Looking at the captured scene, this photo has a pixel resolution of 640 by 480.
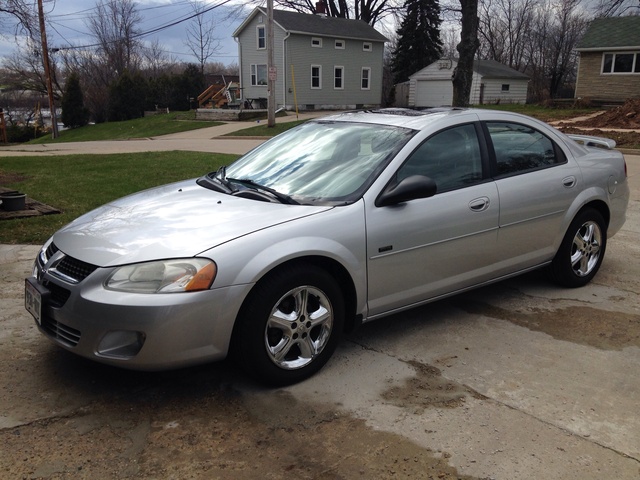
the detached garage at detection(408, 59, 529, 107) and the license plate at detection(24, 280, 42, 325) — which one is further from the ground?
the detached garage at detection(408, 59, 529, 107)

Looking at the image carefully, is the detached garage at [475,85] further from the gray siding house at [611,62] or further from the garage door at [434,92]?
the gray siding house at [611,62]

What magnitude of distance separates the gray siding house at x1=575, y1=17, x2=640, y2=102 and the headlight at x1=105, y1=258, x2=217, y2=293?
33.6 m

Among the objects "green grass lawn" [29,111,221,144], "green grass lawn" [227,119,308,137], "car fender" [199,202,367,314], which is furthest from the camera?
"green grass lawn" [29,111,221,144]

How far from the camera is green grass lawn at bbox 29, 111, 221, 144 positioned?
30406 millimetres

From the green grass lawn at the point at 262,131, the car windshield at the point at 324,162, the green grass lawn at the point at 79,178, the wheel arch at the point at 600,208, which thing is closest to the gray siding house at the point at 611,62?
the green grass lawn at the point at 262,131

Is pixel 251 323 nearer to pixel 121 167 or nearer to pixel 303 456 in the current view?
pixel 303 456

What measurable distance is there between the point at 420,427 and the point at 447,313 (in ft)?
5.65

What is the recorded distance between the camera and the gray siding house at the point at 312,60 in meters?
35.9

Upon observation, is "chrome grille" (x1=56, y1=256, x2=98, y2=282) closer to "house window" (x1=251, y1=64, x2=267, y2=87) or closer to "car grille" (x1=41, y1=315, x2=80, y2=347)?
"car grille" (x1=41, y1=315, x2=80, y2=347)

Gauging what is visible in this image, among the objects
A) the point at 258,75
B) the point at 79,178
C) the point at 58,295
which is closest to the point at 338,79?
the point at 258,75

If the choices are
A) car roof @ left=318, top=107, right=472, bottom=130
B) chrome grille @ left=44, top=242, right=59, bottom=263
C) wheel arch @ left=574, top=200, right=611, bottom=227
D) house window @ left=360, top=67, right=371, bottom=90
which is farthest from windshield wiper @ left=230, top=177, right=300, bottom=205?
house window @ left=360, top=67, right=371, bottom=90

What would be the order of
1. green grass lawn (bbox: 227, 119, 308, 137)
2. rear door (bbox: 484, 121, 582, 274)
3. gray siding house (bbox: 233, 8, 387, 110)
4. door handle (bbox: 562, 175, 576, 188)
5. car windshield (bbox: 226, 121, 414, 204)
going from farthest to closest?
1. gray siding house (bbox: 233, 8, 387, 110)
2. green grass lawn (bbox: 227, 119, 308, 137)
3. door handle (bbox: 562, 175, 576, 188)
4. rear door (bbox: 484, 121, 582, 274)
5. car windshield (bbox: 226, 121, 414, 204)

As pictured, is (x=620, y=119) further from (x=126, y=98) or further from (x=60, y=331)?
(x=126, y=98)

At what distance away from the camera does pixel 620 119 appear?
21.9 metres
